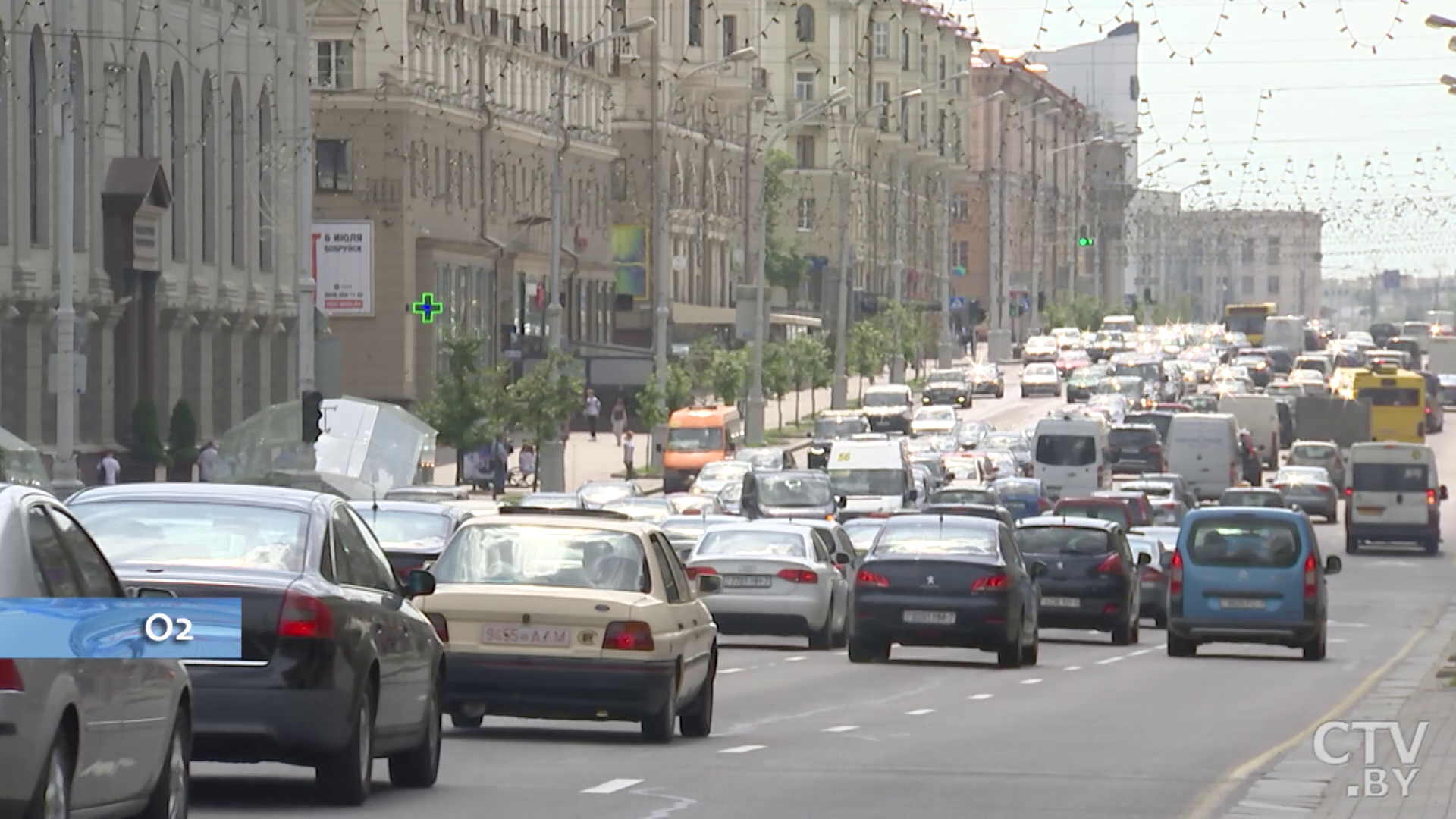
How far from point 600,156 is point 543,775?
91070 millimetres

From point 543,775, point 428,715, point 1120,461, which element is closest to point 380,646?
point 428,715

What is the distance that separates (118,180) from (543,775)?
4726cm

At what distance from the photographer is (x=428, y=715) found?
15156mm

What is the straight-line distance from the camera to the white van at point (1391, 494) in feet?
212

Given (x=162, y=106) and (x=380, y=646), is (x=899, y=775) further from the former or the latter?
(x=162, y=106)

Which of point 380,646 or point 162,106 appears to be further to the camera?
point 162,106

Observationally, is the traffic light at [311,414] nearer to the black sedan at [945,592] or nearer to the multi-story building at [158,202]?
the multi-story building at [158,202]

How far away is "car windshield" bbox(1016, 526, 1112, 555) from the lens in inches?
1355

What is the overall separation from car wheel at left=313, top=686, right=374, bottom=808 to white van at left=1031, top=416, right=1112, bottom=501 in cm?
5744

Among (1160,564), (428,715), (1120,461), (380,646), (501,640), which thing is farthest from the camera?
(1120,461)

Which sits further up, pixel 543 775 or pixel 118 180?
pixel 118 180

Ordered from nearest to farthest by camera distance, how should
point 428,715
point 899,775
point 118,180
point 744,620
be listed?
1. point 428,715
2. point 899,775
3. point 744,620
4. point 118,180

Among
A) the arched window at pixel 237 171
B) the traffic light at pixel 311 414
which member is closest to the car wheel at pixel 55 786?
the traffic light at pixel 311 414

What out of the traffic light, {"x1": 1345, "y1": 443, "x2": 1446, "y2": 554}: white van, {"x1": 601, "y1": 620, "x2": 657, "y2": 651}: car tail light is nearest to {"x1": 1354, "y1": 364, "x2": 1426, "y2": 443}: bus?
{"x1": 1345, "y1": 443, "x2": 1446, "y2": 554}: white van
